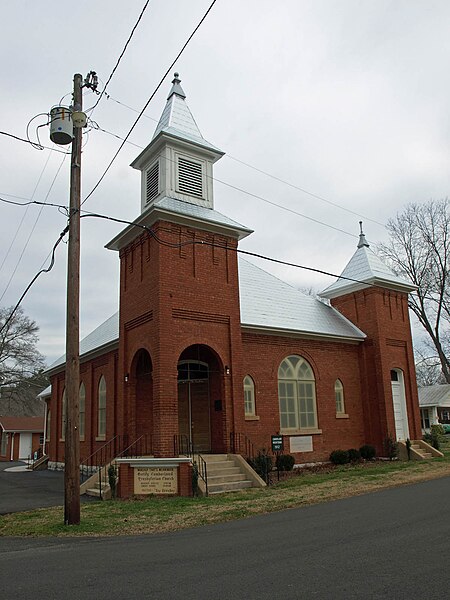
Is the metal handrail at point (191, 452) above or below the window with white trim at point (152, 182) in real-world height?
below

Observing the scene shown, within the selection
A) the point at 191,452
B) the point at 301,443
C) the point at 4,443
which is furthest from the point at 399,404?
the point at 4,443

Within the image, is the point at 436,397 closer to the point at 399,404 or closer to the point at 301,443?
the point at 399,404

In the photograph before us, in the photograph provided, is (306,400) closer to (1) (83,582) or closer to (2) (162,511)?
(2) (162,511)

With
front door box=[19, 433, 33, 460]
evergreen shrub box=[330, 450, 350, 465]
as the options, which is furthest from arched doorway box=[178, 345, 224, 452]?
front door box=[19, 433, 33, 460]

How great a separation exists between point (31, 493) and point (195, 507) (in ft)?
23.6

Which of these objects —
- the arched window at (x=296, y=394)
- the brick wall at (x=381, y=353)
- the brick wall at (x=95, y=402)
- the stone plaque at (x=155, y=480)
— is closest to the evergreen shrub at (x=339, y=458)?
the arched window at (x=296, y=394)

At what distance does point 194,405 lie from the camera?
19.4m

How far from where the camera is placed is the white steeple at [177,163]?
1920 centimetres

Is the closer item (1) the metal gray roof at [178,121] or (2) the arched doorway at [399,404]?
(1) the metal gray roof at [178,121]

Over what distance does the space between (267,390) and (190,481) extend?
6419mm

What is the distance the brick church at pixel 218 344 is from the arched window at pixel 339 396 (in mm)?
48

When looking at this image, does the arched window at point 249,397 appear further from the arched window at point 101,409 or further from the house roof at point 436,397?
the house roof at point 436,397

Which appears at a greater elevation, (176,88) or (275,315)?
(176,88)

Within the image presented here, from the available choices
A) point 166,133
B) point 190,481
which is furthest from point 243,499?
point 166,133
